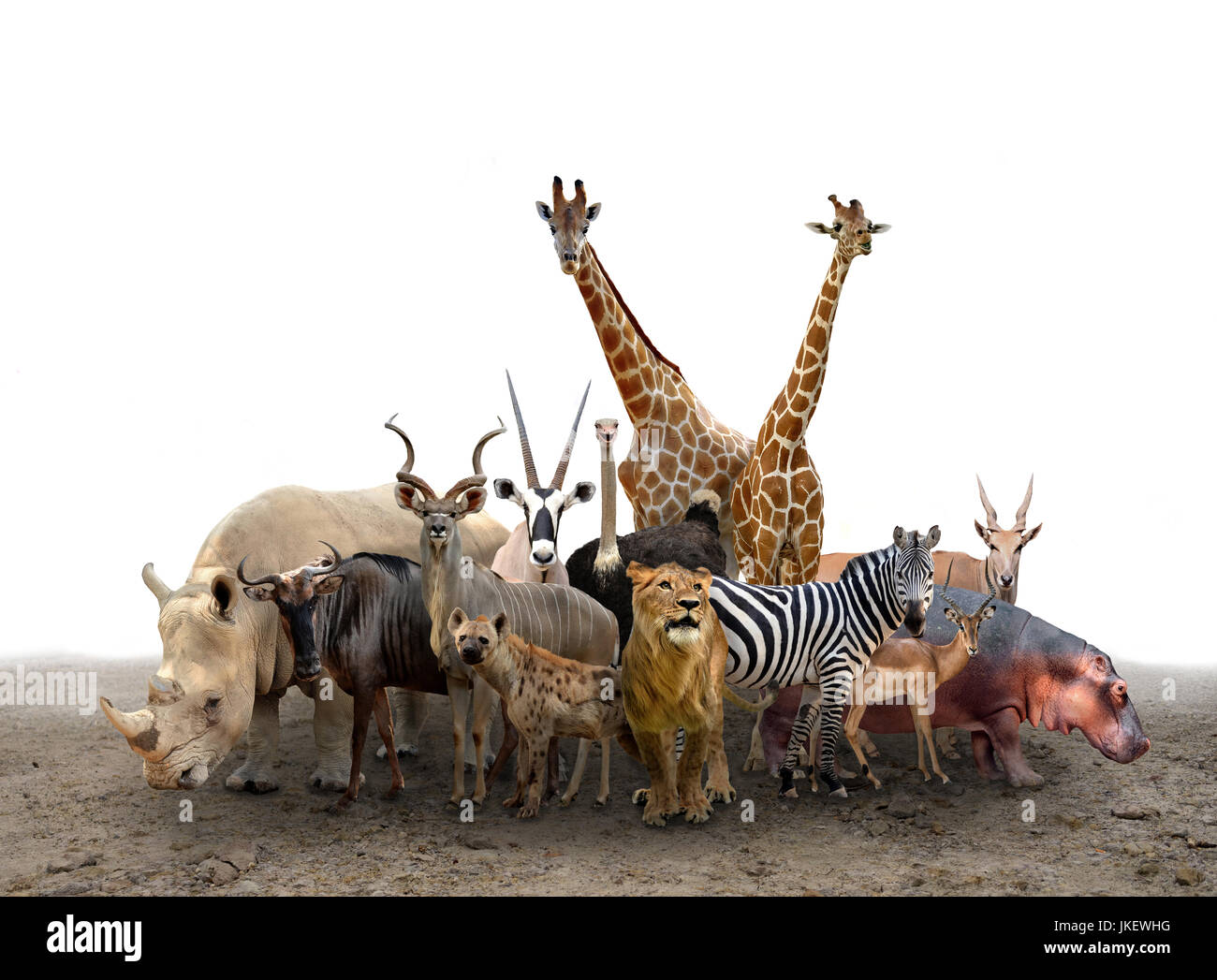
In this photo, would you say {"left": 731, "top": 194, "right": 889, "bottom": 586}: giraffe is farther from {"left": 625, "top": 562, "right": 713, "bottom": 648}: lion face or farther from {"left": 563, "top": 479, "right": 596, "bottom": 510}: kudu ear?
{"left": 625, "top": 562, "right": 713, "bottom": 648}: lion face

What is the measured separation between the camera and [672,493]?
881 cm

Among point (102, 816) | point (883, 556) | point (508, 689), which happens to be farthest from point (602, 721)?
point (102, 816)

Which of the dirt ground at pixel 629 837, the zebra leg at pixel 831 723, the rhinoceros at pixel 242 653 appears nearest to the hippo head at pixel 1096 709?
the dirt ground at pixel 629 837

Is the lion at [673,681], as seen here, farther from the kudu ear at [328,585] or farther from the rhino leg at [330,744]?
the rhino leg at [330,744]

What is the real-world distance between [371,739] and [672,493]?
3.04 meters

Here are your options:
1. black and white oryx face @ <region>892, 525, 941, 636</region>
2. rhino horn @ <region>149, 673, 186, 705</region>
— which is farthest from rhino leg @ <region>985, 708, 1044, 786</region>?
rhino horn @ <region>149, 673, 186, 705</region>

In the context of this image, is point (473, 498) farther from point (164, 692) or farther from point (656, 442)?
point (656, 442)

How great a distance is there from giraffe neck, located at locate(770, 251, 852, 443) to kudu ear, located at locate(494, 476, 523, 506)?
209 cm

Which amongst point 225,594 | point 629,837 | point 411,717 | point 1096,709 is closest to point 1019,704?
point 1096,709

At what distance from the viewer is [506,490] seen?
714 cm

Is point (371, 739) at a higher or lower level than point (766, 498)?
lower

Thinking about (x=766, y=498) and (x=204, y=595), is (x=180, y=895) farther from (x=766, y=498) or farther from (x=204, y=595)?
(x=766, y=498)

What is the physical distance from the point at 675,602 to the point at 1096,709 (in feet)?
10.2

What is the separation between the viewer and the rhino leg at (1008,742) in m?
6.98
